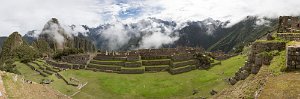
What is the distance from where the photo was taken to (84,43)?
560 feet

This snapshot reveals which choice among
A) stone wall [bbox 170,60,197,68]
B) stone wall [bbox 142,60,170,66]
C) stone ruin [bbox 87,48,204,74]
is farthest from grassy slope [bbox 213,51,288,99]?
stone wall [bbox 142,60,170,66]

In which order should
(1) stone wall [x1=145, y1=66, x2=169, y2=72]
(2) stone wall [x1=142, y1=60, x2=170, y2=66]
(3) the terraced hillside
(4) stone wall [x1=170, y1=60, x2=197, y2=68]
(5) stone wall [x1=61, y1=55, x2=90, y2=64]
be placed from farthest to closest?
1. (5) stone wall [x1=61, y1=55, x2=90, y2=64]
2. (2) stone wall [x1=142, y1=60, x2=170, y2=66]
3. (1) stone wall [x1=145, y1=66, x2=169, y2=72]
4. (3) the terraced hillside
5. (4) stone wall [x1=170, y1=60, x2=197, y2=68]

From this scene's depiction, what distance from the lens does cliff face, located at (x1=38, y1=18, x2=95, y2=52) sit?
166125 millimetres

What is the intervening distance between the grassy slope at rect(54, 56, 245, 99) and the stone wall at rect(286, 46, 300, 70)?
30160 millimetres

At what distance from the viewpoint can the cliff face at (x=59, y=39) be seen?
6540 inches

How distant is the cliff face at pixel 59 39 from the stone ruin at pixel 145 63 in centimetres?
9927

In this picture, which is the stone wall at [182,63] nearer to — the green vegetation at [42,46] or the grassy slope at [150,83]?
the grassy slope at [150,83]

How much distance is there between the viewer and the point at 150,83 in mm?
52094

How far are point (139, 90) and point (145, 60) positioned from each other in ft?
45.7

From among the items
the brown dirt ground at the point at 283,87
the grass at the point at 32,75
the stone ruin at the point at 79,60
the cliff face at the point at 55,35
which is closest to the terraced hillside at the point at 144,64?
the stone ruin at the point at 79,60

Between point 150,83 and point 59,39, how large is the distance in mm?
126664

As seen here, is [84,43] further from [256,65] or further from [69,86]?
[256,65]

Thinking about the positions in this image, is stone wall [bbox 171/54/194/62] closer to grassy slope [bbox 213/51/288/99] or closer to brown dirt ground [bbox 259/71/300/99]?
grassy slope [bbox 213/51/288/99]

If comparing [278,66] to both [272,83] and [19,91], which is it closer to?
[272,83]
